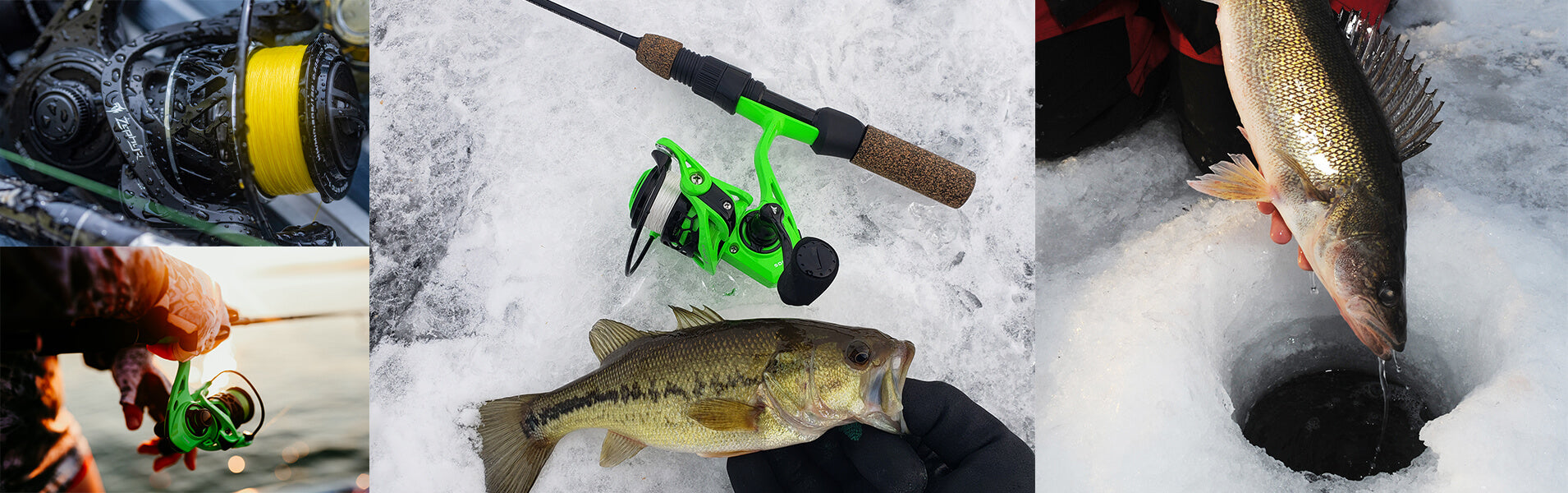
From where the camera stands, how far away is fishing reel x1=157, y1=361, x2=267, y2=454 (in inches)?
68.3

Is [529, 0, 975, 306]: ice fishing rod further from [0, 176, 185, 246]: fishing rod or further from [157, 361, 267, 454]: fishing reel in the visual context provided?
[0, 176, 185, 246]: fishing rod

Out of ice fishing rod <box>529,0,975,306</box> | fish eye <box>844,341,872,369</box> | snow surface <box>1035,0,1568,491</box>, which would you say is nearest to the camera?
fish eye <box>844,341,872,369</box>

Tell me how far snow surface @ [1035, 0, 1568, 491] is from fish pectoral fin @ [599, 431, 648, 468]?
1.04 metres

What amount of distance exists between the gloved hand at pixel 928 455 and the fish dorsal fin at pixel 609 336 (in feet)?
1.26

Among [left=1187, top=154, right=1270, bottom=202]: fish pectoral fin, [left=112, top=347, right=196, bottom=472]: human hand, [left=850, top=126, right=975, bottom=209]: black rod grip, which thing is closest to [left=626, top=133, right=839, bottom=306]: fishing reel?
[left=850, top=126, right=975, bottom=209]: black rod grip

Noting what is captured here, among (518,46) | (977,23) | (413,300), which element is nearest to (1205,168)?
(977,23)

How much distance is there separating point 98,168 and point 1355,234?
2.87m

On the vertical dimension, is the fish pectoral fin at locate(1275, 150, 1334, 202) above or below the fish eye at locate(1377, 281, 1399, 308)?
above

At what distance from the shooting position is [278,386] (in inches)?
69.1

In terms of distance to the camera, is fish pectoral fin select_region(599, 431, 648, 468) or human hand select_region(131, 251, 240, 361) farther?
human hand select_region(131, 251, 240, 361)

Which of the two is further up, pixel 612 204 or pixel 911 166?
pixel 911 166

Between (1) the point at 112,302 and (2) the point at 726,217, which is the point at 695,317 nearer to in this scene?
(2) the point at 726,217

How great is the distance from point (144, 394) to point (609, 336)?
1.11 metres

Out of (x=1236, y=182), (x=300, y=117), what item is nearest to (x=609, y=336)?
(x=300, y=117)
